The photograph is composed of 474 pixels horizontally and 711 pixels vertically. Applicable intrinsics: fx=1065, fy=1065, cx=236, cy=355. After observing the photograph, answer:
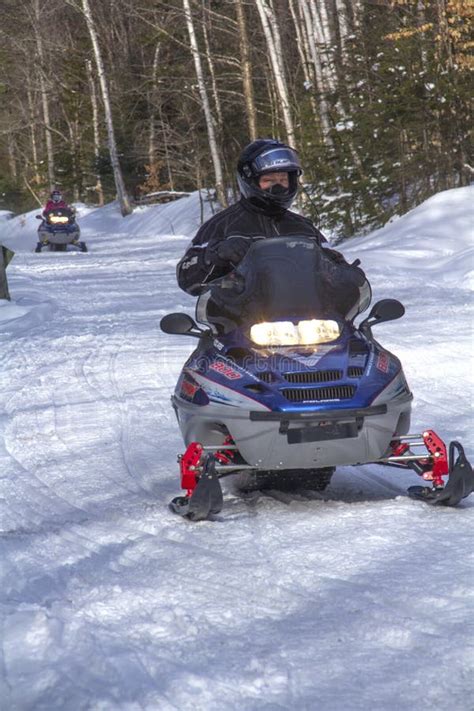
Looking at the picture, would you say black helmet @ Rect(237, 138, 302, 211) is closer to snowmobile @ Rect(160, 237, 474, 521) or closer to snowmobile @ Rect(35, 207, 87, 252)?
snowmobile @ Rect(160, 237, 474, 521)

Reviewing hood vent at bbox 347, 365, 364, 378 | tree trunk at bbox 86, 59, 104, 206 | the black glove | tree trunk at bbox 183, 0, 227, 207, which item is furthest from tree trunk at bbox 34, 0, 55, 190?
hood vent at bbox 347, 365, 364, 378

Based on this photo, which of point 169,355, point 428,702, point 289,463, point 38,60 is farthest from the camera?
point 38,60

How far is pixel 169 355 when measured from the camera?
1034 centimetres

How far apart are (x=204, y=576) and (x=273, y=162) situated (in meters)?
2.56

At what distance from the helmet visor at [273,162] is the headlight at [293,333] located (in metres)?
1.02

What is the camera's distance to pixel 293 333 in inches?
198

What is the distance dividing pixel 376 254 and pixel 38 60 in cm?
3355

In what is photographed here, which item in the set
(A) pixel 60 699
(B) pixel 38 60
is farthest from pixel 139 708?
(B) pixel 38 60

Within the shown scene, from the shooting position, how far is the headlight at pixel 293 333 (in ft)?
16.4

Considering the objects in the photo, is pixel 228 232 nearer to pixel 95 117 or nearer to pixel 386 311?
pixel 386 311

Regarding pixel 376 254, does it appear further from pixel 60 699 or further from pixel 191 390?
pixel 60 699

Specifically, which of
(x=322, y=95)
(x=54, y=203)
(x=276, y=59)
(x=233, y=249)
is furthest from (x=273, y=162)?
(x=54, y=203)

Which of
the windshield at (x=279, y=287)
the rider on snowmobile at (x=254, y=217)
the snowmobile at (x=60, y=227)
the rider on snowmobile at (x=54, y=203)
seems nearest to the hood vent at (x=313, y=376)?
the windshield at (x=279, y=287)

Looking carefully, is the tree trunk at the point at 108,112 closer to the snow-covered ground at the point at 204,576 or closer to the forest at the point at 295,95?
the forest at the point at 295,95
